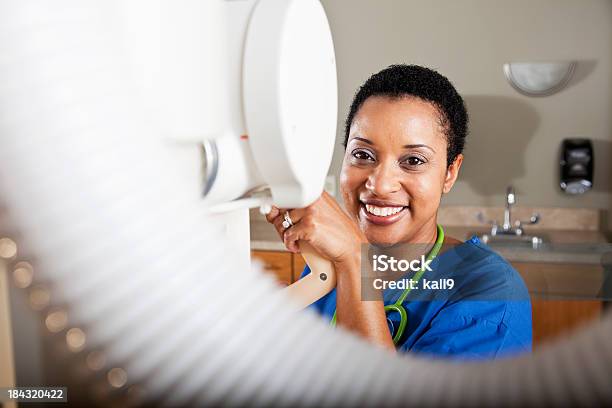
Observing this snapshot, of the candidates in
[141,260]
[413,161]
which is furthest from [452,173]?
[141,260]

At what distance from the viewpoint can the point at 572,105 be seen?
414mm

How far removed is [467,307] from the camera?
377mm

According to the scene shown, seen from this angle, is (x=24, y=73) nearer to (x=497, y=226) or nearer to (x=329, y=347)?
(x=329, y=347)

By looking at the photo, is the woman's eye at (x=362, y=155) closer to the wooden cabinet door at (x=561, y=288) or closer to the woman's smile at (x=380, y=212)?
the woman's smile at (x=380, y=212)

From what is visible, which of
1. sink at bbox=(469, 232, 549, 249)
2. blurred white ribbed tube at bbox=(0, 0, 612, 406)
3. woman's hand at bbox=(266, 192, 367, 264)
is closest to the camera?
blurred white ribbed tube at bbox=(0, 0, 612, 406)

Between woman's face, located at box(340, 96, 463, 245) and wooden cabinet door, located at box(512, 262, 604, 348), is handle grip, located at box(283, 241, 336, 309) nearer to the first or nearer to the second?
woman's face, located at box(340, 96, 463, 245)

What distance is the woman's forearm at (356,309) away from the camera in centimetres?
33

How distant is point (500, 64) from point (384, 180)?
0.41 feet

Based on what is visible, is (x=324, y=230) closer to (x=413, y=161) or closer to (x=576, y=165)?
(x=413, y=161)

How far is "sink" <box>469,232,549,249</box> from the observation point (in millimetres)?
416

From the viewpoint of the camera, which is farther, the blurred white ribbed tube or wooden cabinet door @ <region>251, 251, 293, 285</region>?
wooden cabinet door @ <region>251, 251, 293, 285</region>

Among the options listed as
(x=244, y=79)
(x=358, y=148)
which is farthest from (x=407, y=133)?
(x=244, y=79)

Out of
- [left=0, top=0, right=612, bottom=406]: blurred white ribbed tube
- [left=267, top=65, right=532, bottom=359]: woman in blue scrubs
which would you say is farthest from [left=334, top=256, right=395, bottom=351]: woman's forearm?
[left=0, top=0, right=612, bottom=406]: blurred white ribbed tube

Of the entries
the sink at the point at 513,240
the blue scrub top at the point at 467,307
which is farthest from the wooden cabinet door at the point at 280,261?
the sink at the point at 513,240
